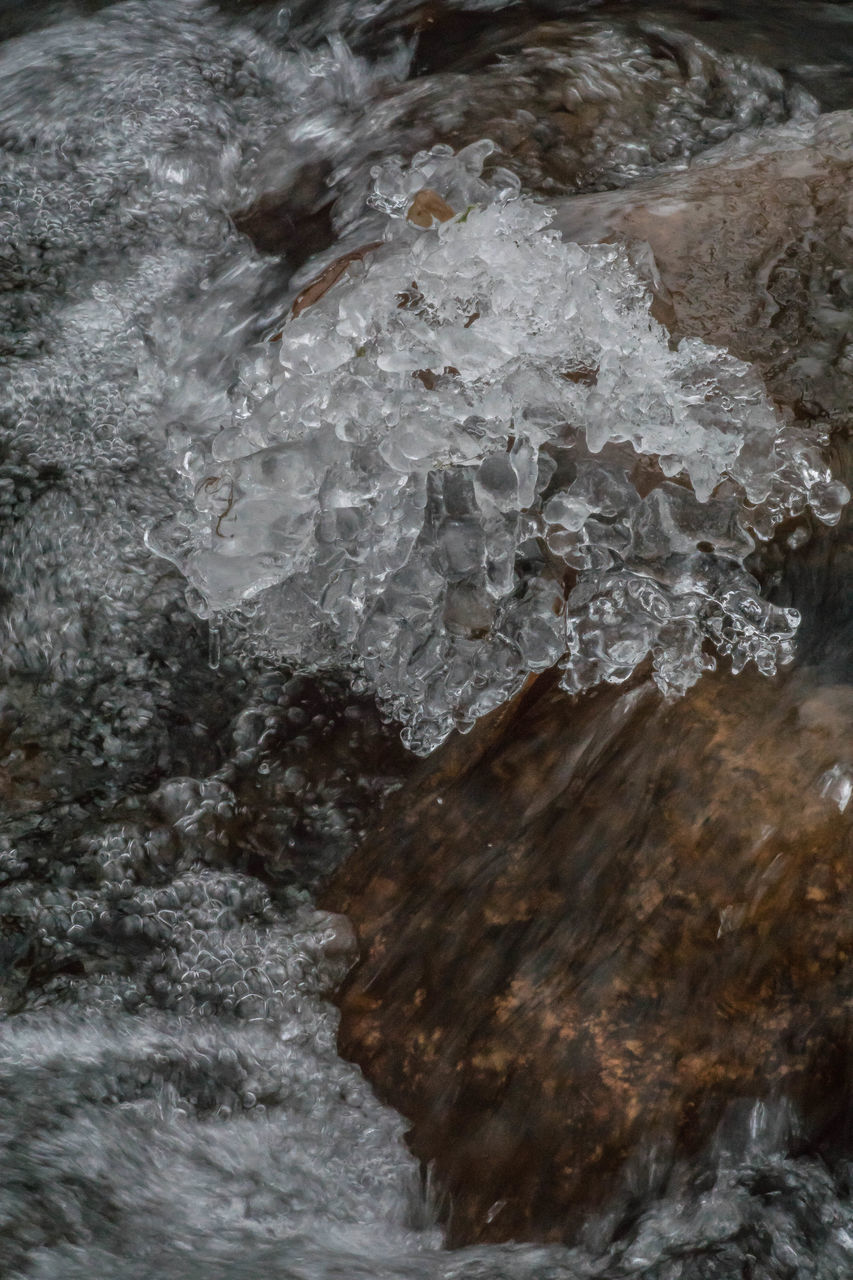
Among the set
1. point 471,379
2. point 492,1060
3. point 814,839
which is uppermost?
point 471,379

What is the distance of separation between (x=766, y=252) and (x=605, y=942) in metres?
1.55

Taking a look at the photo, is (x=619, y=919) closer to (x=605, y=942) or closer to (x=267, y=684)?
(x=605, y=942)

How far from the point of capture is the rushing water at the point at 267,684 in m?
1.90

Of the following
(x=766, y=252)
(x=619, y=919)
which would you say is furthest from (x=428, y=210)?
(x=619, y=919)

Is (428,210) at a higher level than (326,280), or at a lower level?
higher

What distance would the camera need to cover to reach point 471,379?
2242mm

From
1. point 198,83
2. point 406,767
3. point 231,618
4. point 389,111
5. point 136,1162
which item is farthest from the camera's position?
point 198,83

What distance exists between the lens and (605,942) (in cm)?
205

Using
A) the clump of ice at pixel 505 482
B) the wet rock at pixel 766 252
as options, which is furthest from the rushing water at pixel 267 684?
the wet rock at pixel 766 252

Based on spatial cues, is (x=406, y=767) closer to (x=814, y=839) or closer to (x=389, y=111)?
(x=814, y=839)

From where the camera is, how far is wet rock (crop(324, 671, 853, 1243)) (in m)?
1.96

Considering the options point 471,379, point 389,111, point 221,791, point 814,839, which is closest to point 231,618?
point 221,791

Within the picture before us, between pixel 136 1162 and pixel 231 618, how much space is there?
3.77 ft

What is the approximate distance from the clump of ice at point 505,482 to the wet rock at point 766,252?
0.35ft
